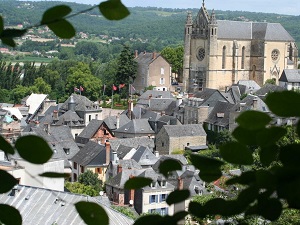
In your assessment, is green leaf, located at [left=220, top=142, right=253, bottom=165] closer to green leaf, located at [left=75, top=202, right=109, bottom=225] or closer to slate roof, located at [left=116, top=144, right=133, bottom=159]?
green leaf, located at [left=75, top=202, right=109, bottom=225]

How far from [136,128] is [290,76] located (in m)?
17.4

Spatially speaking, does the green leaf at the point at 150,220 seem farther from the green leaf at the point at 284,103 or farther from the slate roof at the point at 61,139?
the slate roof at the point at 61,139

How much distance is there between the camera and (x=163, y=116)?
4169 centimetres

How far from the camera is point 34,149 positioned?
1.70 metres

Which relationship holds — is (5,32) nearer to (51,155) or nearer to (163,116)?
(51,155)

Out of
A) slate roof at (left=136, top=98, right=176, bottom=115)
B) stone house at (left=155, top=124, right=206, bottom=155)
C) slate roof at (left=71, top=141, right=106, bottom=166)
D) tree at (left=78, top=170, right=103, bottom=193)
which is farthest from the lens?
slate roof at (left=136, top=98, right=176, bottom=115)

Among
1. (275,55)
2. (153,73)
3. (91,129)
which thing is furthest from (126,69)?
(91,129)

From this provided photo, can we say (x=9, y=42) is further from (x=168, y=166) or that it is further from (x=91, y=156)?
(x=91, y=156)

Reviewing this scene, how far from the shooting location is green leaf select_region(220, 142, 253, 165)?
165cm

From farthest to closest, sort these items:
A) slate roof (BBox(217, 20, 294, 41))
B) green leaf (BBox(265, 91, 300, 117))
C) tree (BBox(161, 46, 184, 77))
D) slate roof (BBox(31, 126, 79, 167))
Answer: tree (BBox(161, 46, 184, 77)), slate roof (BBox(217, 20, 294, 41)), slate roof (BBox(31, 126, 79, 167)), green leaf (BBox(265, 91, 300, 117))

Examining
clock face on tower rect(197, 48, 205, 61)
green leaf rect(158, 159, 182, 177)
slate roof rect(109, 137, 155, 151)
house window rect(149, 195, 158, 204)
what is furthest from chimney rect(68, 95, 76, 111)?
green leaf rect(158, 159, 182, 177)

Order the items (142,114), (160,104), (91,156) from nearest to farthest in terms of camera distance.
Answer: (91,156) < (142,114) < (160,104)

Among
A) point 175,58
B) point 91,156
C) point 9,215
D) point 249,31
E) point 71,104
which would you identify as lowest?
point 91,156

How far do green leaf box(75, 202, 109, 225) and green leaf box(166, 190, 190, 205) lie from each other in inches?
6.8
